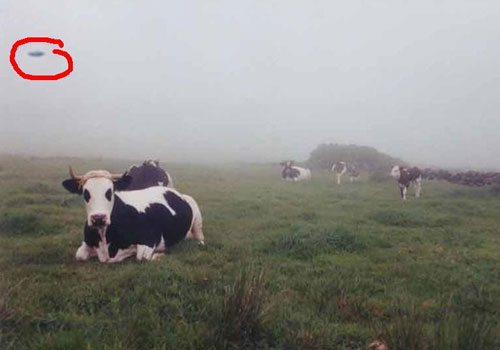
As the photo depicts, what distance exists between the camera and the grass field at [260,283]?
3.81 m

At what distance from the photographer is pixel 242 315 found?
12.8 feet

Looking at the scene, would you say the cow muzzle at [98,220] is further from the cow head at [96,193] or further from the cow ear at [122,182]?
the cow ear at [122,182]

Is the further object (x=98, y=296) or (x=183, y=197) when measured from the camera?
(x=183, y=197)

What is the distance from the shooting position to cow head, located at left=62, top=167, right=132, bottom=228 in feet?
21.0

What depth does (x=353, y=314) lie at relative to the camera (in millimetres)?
4906

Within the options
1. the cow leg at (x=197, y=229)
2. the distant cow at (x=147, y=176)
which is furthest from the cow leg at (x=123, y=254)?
the distant cow at (x=147, y=176)

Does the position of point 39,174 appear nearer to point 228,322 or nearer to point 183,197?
point 183,197

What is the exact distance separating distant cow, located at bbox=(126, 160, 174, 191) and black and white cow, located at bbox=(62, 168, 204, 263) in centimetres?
295

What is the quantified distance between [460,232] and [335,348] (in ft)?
23.9

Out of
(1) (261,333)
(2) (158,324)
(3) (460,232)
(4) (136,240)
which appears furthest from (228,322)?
(3) (460,232)

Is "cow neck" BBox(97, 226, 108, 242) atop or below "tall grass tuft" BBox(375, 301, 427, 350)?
below

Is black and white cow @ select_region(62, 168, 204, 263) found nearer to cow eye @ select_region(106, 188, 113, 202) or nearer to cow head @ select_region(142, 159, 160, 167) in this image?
cow eye @ select_region(106, 188, 113, 202)

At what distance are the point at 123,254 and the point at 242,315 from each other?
3666 mm

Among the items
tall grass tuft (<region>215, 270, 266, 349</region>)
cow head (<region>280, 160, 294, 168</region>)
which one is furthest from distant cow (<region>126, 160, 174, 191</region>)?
cow head (<region>280, 160, 294, 168</region>)
